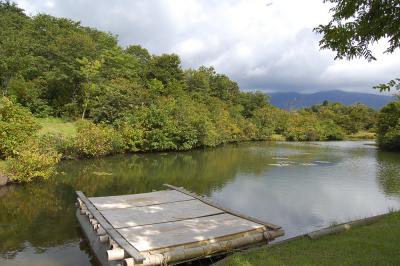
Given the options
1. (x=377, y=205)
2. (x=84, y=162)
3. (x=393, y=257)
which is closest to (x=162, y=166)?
(x=84, y=162)

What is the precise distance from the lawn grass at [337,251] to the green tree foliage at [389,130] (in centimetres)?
3944

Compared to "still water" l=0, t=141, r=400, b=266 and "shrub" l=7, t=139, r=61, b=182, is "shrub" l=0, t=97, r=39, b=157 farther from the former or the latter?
"still water" l=0, t=141, r=400, b=266

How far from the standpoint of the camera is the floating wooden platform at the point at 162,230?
822 cm

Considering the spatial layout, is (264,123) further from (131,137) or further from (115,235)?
(115,235)

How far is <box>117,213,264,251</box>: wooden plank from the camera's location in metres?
8.73

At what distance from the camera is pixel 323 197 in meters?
18.2

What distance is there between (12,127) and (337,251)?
1890cm

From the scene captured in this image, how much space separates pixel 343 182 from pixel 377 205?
18.6ft

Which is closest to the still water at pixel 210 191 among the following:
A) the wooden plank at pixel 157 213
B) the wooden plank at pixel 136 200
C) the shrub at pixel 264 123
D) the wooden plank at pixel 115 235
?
the wooden plank at pixel 115 235

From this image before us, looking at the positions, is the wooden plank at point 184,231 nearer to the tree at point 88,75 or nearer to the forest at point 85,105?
the forest at point 85,105

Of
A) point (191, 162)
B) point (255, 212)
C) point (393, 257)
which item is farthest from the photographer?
point (191, 162)

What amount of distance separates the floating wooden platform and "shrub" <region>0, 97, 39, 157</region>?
9.57 m

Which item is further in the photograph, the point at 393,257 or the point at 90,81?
the point at 90,81

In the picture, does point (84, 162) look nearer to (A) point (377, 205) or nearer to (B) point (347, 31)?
(A) point (377, 205)
